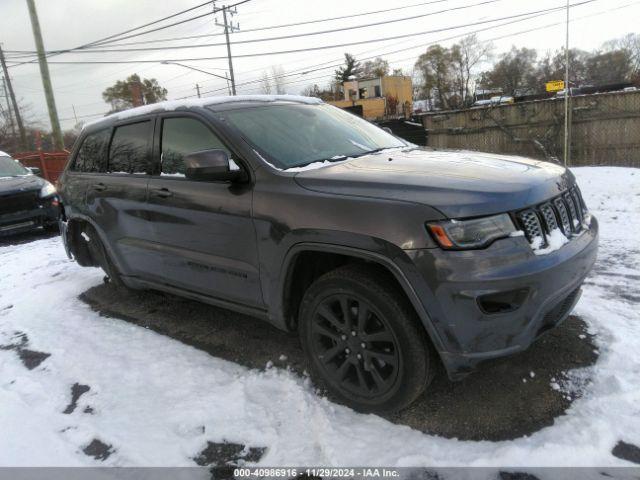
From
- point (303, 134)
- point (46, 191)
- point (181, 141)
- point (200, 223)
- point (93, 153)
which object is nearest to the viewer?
point (200, 223)

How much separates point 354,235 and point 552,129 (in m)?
15.4

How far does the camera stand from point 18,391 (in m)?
3.24

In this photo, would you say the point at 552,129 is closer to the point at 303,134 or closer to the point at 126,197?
the point at 303,134

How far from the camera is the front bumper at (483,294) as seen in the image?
2170 millimetres

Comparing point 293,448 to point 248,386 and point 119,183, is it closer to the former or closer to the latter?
point 248,386

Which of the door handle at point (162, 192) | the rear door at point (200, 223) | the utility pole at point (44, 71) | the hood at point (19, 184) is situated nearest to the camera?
the rear door at point (200, 223)

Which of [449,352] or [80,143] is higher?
[80,143]

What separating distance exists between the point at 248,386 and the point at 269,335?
2.35 feet

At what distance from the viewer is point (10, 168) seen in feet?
31.9

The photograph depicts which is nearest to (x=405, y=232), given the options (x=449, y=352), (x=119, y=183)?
(x=449, y=352)

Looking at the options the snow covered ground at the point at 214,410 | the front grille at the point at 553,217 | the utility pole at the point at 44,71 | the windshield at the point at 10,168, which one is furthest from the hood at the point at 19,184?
the utility pole at the point at 44,71

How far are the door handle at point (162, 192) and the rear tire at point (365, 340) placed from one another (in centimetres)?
141

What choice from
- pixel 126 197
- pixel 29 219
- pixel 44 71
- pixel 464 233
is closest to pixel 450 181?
pixel 464 233

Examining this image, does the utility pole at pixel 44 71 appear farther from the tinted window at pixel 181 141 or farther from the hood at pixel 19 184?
the tinted window at pixel 181 141
